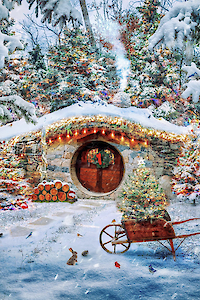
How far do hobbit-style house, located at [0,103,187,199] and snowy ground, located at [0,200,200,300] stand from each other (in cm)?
267

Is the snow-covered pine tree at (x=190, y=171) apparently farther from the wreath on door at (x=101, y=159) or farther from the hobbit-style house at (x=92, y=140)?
the wreath on door at (x=101, y=159)

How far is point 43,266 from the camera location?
326cm

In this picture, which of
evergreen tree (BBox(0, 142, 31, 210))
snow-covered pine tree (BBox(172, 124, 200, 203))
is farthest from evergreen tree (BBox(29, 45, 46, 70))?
snow-covered pine tree (BBox(172, 124, 200, 203))

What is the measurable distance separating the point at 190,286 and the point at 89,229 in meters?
2.44

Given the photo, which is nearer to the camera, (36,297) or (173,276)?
(36,297)

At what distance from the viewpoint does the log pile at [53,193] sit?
6.78 metres

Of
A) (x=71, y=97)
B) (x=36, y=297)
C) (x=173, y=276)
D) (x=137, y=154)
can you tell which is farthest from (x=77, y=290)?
(x=71, y=97)

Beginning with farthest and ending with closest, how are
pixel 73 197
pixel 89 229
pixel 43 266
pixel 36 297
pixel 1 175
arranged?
pixel 73 197, pixel 1 175, pixel 89 229, pixel 43 266, pixel 36 297

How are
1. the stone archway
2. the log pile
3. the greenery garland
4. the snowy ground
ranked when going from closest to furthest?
the snowy ground → the log pile → the stone archway → the greenery garland

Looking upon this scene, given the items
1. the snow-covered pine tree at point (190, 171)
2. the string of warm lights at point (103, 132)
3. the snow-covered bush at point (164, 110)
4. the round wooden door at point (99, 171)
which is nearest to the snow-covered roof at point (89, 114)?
the string of warm lights at point (103, 132)

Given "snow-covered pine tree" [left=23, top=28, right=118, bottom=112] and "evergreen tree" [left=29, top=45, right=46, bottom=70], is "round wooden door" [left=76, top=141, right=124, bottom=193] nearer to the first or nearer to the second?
"snow-covered pine tree" [left=23, top=28, right=118, bottom=112]

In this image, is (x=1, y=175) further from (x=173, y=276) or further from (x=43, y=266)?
(x=173, y=276)

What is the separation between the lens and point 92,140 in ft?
24.7

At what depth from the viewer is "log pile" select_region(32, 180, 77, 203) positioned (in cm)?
678
